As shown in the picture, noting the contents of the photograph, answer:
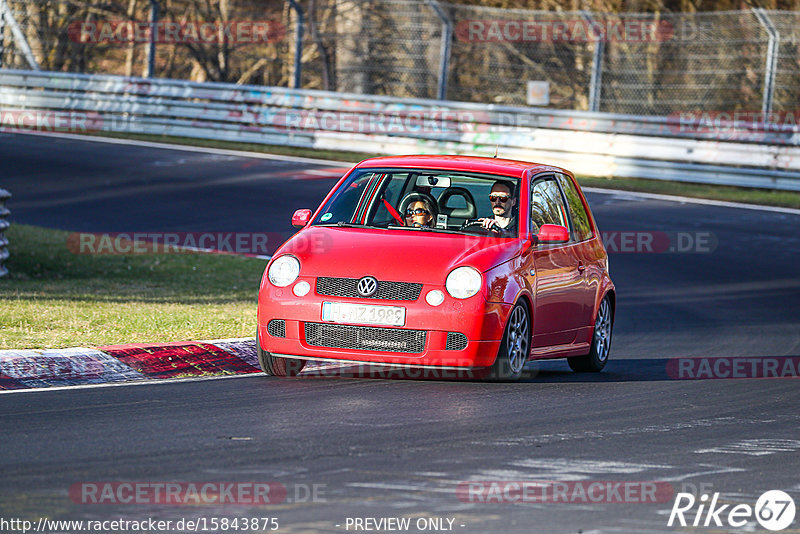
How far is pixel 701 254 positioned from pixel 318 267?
9267 mm

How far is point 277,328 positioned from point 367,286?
644 mm

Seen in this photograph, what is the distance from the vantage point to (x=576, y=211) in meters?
10.4

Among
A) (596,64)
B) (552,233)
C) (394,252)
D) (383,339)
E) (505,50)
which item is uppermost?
(505,50)

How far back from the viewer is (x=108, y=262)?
48.6ft

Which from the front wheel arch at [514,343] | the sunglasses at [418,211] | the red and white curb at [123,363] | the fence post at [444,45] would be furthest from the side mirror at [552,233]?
the fence post at [444,45]

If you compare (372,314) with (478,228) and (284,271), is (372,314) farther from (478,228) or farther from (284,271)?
(478,228)

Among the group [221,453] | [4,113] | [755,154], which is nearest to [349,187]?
[221,453]

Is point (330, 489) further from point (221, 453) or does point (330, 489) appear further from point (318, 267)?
point (318, 267)

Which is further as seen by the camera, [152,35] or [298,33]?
[152,35]

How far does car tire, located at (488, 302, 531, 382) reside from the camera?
8.55 m

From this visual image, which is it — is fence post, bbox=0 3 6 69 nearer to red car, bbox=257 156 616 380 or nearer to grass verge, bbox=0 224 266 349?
grass verge, bbox=0 224 266 349

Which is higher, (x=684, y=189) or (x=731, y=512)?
(x=684, y=189)

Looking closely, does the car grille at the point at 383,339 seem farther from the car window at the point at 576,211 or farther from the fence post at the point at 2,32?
the fence post at the point at 2,32

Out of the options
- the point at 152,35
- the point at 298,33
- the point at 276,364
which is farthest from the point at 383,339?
the point at 152,35
